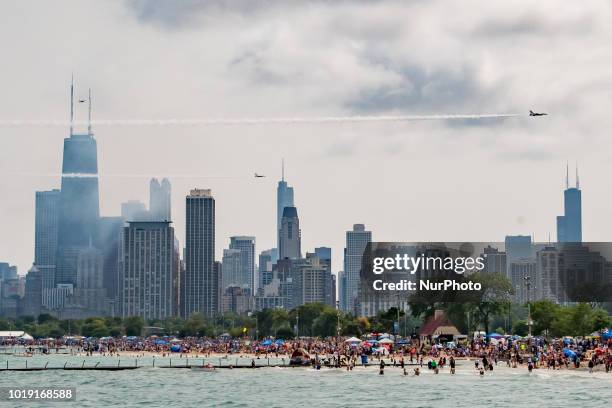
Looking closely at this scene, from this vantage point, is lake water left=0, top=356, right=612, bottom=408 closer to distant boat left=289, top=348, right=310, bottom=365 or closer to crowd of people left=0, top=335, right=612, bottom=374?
crowd of people left=0, top=335, right=612, bottom=374

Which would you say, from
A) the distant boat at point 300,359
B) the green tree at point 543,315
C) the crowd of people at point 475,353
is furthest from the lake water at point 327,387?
the green tree at point 543,315

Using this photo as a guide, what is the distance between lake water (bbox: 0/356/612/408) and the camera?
8744cm

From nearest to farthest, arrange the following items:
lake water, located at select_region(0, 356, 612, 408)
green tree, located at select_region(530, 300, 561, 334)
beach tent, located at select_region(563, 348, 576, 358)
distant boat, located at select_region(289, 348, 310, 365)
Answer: lake water, located at select_region(0, 356, 612, 408) → beach tent, located at select_region(563, 348, 576, 358) → distant boat, located at select_region(289, 348, 310, 365) → green tree, located at select_region(530, 300, 561, 334)

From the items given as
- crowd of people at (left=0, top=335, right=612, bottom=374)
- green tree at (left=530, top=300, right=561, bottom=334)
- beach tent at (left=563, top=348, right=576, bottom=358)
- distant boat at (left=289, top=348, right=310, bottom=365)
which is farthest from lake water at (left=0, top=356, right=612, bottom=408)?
green tree at (left=530, top=300, right=561, bottom=334)

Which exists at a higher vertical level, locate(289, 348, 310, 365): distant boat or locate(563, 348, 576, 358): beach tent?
Answer: locate(563, 348, 576, 358): beach tent

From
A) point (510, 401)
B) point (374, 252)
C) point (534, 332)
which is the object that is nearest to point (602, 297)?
point (534, 332)

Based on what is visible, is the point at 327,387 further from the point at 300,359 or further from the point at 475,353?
the point at 475,353

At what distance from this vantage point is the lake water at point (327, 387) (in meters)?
87.4

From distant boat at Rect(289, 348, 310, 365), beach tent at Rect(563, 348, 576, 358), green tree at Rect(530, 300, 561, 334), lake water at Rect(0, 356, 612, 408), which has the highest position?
green tree at Rect(530, 300, 561, 334)

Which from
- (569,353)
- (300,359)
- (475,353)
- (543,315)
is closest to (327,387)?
(569,353)

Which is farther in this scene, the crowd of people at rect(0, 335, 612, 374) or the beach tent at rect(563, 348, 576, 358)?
the crowd of people at rect(0, 335, 612, 374)

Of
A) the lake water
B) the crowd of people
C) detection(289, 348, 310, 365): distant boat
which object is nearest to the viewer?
the lake water

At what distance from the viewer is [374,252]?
117750 millimetres

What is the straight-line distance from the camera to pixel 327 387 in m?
101
